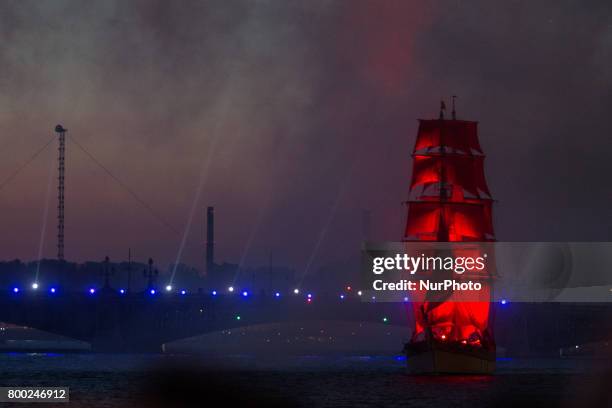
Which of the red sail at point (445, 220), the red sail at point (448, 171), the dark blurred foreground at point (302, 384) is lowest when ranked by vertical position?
the dark blurred foreground at point (302, 384)

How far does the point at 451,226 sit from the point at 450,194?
4.31 meters

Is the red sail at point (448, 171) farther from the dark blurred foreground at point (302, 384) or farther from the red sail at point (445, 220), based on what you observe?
the dark blurred foreground at point (302, 384)

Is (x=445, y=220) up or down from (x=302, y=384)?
up

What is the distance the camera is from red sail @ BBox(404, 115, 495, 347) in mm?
156875

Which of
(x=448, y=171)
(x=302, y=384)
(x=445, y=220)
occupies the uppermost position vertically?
(x=448, y=171)

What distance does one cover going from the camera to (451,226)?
157750mm

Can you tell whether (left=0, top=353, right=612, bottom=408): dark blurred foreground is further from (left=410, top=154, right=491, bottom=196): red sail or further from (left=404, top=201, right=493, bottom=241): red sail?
(left=410, top=154, right=491, bottom=196): red sail

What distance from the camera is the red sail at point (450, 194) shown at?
157 m

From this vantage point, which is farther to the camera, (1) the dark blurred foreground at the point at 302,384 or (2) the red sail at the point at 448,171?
(2) the red sail at the point at 448,171

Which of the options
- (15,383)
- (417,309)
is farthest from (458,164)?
(15,383)

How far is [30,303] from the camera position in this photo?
7687 inches

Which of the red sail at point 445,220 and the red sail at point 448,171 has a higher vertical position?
the red sail at point 448,171

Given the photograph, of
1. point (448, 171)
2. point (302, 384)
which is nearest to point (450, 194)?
point (448, 171)

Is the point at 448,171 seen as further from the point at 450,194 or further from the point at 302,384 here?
the point at 302,384
